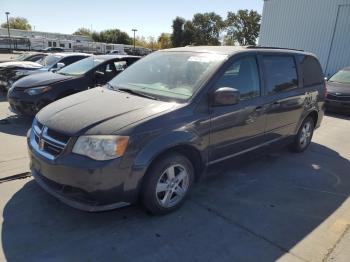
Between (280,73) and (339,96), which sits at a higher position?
(280,73)

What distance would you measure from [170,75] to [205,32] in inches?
3031

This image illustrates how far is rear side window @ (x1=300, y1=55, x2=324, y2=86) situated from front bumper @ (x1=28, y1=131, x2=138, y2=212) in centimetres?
379

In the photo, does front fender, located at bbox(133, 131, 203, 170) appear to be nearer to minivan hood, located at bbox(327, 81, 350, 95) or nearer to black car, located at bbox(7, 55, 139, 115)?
black car, located at bbox(7, 55, 139, 115)

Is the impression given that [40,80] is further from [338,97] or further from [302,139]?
[338,97]

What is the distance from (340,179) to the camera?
5043 mm

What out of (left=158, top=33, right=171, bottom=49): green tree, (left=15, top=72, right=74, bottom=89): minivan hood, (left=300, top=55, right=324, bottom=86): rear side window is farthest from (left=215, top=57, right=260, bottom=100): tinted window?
(left=158, top=33, right=171, bottom=49): green tree

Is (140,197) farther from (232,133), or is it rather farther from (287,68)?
(287,68)

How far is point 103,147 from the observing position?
10.1ft

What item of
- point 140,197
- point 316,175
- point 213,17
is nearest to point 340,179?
point 316,175

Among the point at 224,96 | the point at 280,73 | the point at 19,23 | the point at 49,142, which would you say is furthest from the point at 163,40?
the point at 49,142

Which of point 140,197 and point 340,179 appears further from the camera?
point 340,179

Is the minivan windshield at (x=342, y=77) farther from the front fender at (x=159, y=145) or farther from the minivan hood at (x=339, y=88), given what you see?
the front fender at (x=159, y=145)

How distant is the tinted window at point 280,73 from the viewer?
15.5 feet

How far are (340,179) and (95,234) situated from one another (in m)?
3.70
